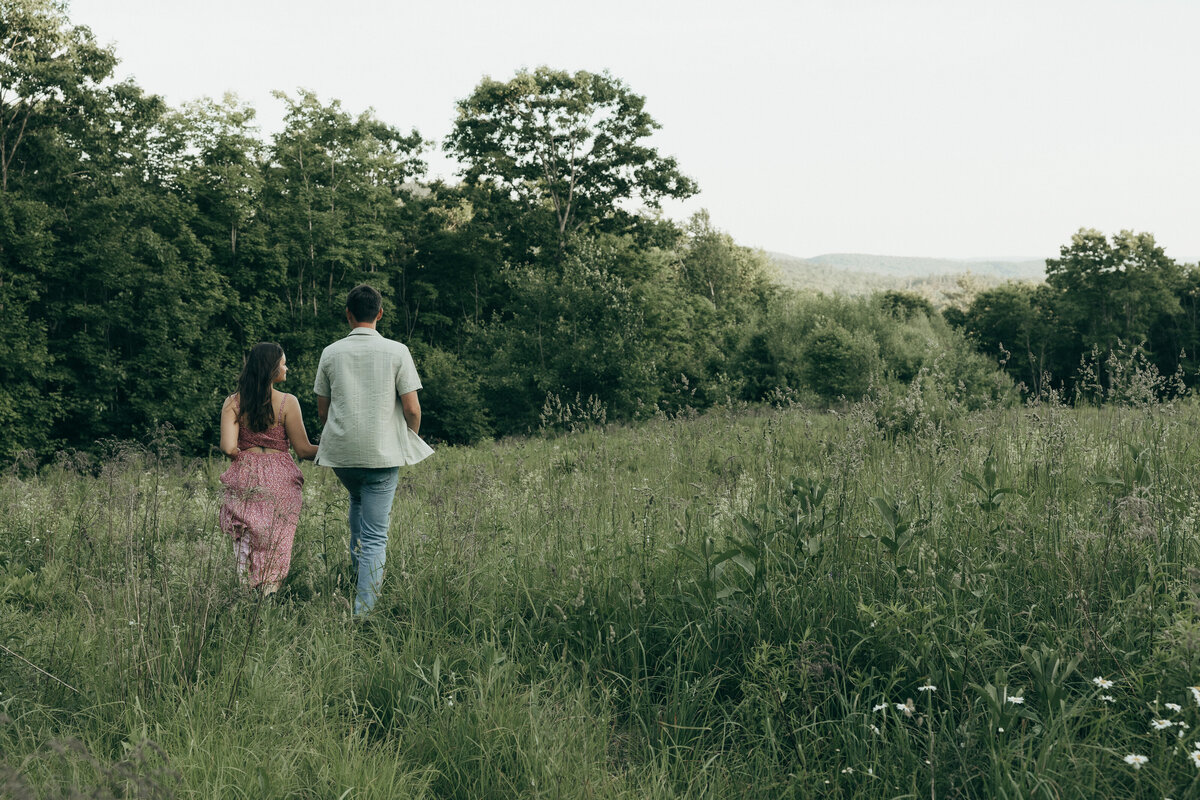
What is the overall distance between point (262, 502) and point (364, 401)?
85cm

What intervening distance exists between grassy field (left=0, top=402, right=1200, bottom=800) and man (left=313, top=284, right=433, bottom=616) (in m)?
0.26

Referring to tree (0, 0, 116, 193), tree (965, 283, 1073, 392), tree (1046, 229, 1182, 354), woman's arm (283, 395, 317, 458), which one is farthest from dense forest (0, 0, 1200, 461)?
woman's arm (283, 395, 317, 458)

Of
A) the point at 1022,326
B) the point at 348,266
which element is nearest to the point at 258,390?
the point at 348,266

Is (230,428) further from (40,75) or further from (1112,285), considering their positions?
(1112,285)

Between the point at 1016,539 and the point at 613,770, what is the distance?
6.76 feet

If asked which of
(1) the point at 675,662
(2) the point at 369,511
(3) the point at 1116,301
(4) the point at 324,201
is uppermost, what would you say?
(4) the point at 324,201

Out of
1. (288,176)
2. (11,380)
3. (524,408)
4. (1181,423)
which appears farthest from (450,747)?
(288,176)

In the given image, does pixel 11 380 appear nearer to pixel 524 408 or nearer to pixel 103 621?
Answer: pixel 524 408

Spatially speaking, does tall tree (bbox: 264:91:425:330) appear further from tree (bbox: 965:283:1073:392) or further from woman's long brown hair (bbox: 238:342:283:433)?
tree (bbox: 965:283:1073:392)

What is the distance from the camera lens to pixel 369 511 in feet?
14.3

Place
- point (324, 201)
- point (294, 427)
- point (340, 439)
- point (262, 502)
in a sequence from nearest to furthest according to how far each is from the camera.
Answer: point (340, 439), point (262, 502), point (294, 427), point (324, 201)

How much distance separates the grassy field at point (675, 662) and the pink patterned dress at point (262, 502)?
0.29 metres

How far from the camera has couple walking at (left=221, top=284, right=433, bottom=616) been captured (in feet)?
14.1

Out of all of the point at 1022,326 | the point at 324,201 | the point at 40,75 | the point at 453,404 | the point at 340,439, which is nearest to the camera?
the point at 340,439
